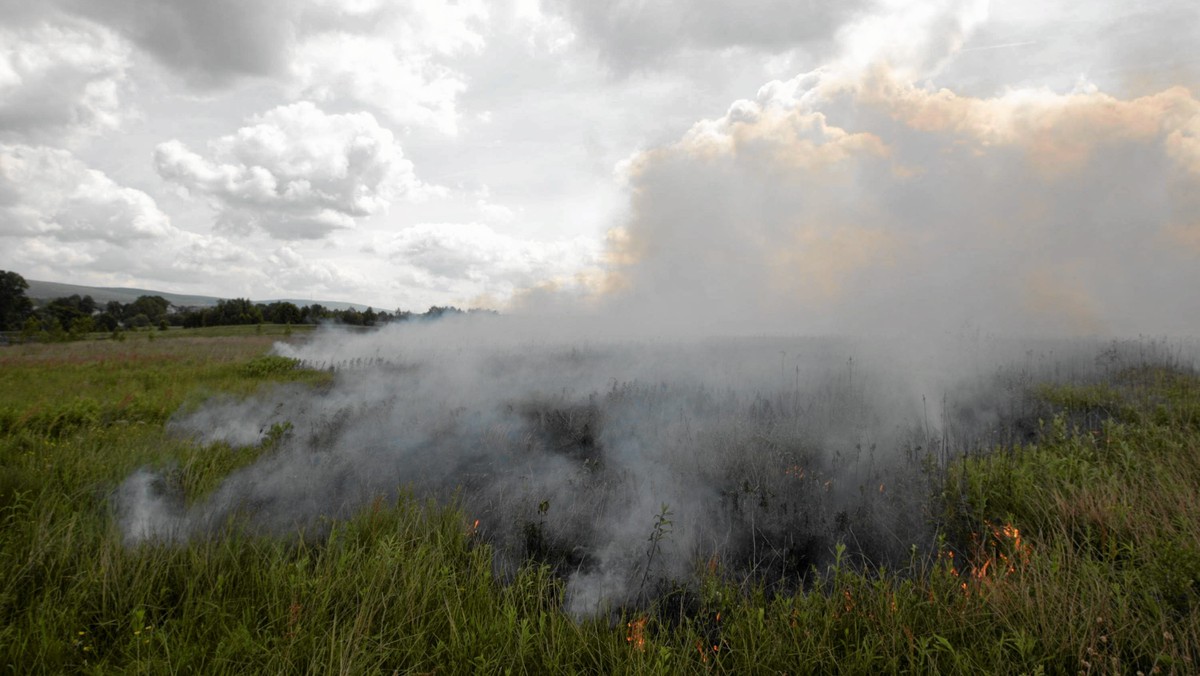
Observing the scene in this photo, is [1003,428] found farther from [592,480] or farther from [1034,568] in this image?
[592,480]

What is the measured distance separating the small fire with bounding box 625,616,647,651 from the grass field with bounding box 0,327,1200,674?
2 centimetres

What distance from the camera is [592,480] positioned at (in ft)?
17.7

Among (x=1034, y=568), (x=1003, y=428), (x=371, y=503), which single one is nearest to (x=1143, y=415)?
(x=1003, y=428)

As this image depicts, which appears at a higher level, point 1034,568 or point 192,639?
point 1034,568

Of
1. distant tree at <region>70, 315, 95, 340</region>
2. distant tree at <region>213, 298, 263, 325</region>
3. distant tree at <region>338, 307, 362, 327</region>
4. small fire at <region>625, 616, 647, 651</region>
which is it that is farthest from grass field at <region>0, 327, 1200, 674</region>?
distant tree at <region>213, 298, 263, 325</region>

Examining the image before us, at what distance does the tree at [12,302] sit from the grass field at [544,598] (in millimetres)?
49781

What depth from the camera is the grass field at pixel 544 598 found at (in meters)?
2.65

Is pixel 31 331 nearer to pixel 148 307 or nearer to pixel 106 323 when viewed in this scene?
pixel 106 323

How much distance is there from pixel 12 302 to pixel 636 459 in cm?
5529

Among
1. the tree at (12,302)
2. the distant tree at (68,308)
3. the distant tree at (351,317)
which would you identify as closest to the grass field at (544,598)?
the distant tree at (351,317)

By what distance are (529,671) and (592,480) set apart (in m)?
2.72

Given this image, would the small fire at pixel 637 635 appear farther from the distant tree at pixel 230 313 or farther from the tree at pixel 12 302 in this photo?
the tree at pixel 12 302

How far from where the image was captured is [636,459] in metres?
6.14

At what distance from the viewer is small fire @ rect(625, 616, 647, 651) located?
2.81m
